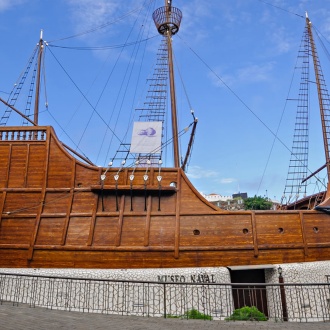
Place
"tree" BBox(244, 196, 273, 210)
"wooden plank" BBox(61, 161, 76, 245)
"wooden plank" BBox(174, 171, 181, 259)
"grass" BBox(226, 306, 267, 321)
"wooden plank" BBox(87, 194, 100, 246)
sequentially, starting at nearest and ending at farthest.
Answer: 1. "grass" BBox(226, 306, 267, 321)
2. "wooden plank" BBox(174, 171, 181, 259)
3. "wooden plank" BBox(87, 194, 100, 246)
4. "wooden plank" BBox(61, 161, 76, 245)
5. "tree" BBox(244, 196, 273, 210)

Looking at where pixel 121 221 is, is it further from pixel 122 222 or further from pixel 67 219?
pixel 67 219

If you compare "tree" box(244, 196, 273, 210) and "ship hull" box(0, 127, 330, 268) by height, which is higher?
"tree" box(244, 196, 273, 210)

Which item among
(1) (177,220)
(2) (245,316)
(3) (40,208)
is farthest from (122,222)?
(2) (245,316)

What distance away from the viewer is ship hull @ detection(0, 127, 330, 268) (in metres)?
10.8

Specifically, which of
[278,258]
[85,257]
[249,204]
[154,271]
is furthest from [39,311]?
[249,204]

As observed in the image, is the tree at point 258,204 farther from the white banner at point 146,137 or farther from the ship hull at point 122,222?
the ship hull at point 122,222

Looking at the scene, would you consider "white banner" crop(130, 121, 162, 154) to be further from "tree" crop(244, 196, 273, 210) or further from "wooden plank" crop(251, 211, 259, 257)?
"tree" crop(244, 196, 273, 210)

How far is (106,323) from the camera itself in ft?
20.8

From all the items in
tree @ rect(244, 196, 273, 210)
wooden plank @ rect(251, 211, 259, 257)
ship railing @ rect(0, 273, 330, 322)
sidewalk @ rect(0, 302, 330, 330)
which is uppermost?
tree @ rect(244, 196, 273, 210)

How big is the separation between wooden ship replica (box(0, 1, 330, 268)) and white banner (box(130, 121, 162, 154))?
1.59m

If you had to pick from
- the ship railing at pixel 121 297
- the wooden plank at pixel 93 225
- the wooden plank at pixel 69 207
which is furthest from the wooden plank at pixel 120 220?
the wooden plank at pixel 69 207

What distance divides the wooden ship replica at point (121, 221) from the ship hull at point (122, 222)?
0.03 metres

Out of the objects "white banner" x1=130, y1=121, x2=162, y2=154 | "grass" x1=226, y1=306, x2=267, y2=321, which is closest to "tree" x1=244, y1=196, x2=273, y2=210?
"white banner" x1=130, y1=121, x2=162, y2=154

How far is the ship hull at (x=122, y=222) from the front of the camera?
35.4 feet
